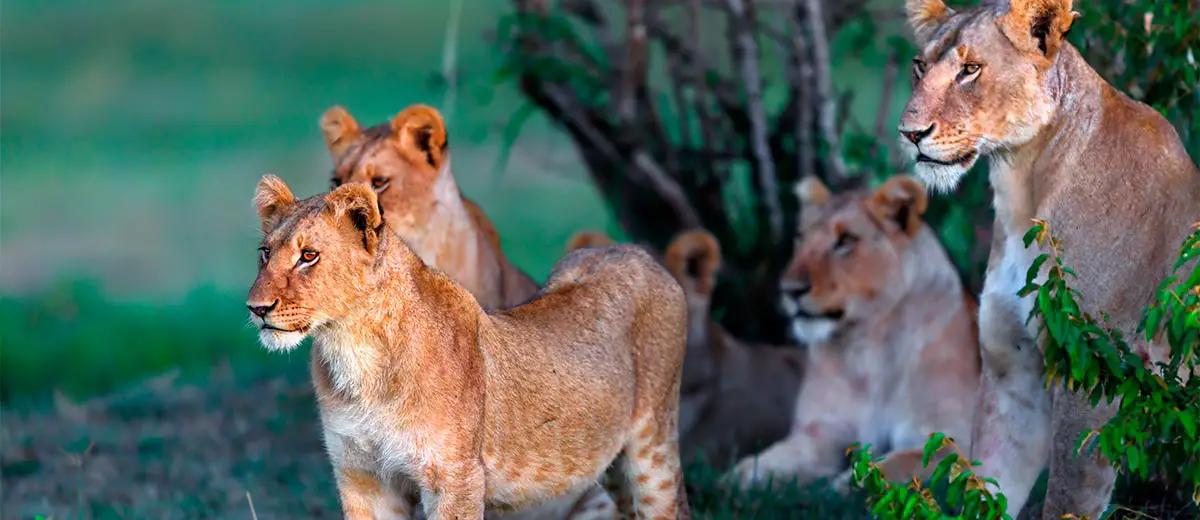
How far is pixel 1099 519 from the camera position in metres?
3.52

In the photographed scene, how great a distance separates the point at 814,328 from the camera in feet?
17.0

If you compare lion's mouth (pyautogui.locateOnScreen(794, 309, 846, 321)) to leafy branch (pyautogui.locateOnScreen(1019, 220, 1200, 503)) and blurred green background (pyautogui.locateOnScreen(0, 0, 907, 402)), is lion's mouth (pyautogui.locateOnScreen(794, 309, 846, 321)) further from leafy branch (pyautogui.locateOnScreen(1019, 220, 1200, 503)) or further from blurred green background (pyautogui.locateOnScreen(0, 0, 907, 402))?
blurred green background (pyautogui.locateOnScreen(0, 0, 907, 402))

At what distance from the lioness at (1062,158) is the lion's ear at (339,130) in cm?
171

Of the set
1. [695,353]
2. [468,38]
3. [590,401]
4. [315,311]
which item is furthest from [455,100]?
[315,311]

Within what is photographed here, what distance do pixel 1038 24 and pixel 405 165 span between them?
179 centimetres

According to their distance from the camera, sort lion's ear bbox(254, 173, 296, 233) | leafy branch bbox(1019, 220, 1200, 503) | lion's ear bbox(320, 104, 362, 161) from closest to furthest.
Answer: leafy branch bbox(1019, 220, 1200, 503) → lion's ear bbox(254, 173, 296, 233) → lion's ear bbox(320, 104, 362, 161)

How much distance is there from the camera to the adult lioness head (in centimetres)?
357

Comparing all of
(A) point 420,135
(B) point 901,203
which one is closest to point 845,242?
(B) point 901,203

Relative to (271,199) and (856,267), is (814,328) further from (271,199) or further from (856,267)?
(271,199)

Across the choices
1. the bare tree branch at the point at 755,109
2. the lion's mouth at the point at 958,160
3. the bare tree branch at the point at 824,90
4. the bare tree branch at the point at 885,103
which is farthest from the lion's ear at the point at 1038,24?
the bare tree branch at the point at 885,103

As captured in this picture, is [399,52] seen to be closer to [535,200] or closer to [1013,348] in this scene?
[535,200]

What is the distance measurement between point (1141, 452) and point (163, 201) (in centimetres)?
512

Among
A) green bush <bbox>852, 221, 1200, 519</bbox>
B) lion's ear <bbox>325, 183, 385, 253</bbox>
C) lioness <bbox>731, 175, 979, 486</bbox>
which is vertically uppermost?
lion's ear <bbox>325, 183, 385, 253</bbox>

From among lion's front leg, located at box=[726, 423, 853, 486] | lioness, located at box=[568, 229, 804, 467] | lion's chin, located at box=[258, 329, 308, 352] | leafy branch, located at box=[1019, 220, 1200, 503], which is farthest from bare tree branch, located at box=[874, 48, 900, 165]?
lion's chin, located at box=[258, 329, 308, 352]
